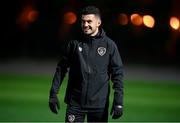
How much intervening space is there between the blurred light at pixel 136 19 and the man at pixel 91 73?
1084 inches

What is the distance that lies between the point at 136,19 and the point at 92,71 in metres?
29.5

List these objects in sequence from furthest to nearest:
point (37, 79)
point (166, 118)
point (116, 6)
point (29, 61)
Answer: point (116, 6) → point (29, 61) → point (37, 79) → point (166, 118)

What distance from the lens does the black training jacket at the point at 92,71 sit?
8266 mm

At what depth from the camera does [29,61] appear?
32.8 metres

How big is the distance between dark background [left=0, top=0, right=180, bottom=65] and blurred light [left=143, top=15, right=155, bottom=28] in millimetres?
241

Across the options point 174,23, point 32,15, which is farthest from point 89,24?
point 32,15

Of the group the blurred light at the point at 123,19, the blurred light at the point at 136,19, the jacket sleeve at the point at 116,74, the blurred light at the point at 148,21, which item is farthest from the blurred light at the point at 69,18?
the jacket sleeve at the point at 116,74

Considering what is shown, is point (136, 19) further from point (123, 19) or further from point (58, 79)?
point (58, 79)

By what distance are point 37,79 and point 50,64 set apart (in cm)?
745

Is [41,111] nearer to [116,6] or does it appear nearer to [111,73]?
[111,73]

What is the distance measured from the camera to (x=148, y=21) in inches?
1548

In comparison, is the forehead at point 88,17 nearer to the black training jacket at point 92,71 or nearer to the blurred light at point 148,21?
A: the black training jacket at point 92,71

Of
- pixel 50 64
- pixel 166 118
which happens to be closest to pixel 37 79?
pixel 50 64

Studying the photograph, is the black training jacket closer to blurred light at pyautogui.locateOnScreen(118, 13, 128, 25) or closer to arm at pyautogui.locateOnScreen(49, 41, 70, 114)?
arm at pyautogui.locateOnScreen(49, 41, 70, 114)
